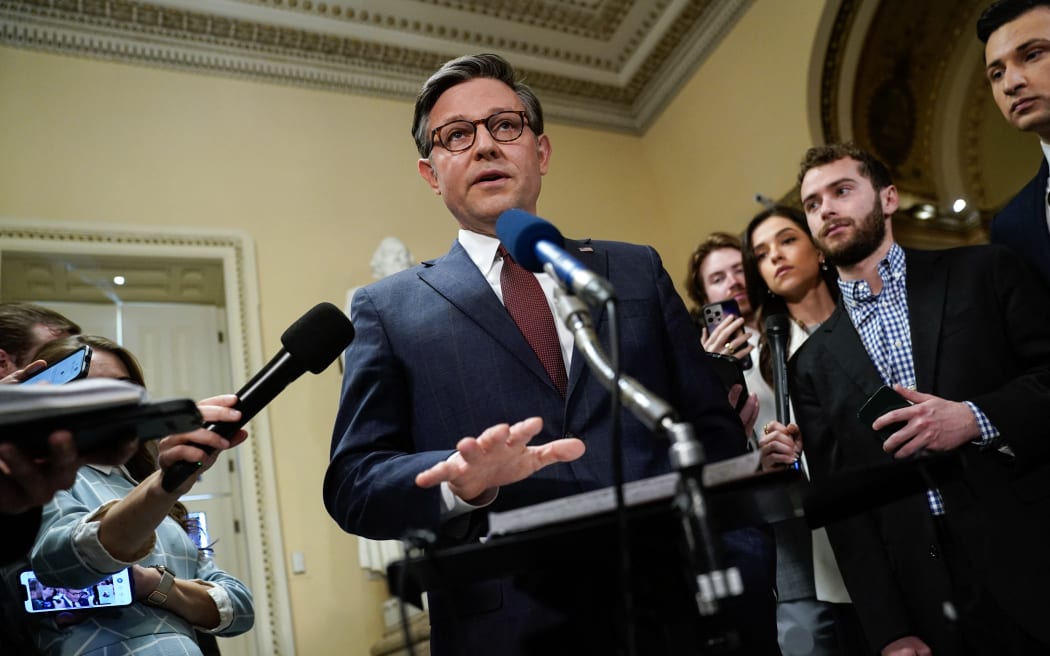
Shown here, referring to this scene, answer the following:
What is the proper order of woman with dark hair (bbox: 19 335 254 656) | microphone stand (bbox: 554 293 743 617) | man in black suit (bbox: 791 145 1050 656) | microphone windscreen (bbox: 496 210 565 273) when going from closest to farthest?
microphone stand (bbox: 554 293 743 617) < microphone windscreen (bbox: 496 210 565 273) < woman with dark hair (bbox: 19 335 254 656) < man in black suit (bbox: 791 145 1050 656)

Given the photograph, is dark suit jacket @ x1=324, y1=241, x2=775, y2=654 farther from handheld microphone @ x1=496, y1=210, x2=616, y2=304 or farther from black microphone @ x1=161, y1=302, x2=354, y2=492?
handheld microphone @ x1=496, y1=210, x2=616, y2=304

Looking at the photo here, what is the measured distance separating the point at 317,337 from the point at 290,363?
0.08 metres

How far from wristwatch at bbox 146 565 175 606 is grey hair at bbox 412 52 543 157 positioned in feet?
3.55

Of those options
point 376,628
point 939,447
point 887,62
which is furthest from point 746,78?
point 939,447

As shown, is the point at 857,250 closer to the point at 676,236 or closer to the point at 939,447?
the point at 939,447

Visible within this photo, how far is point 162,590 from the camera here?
1.87 m

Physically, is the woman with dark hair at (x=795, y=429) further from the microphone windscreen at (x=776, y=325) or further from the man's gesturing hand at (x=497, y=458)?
the man's gesturing hand at (x=497, y=458)

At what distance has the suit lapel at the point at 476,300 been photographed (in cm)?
144

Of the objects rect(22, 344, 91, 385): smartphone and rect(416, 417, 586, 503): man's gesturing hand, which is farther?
rect(22, 344, 91, 385): smartphone

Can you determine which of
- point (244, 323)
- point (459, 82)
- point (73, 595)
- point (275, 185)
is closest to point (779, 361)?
point (459, 82)

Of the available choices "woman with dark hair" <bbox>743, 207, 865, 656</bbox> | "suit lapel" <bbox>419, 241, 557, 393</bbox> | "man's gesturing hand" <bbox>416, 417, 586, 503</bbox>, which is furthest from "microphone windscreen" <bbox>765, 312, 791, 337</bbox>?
"man's gesturing hand" <bbox>416, 417, 586, 503</bbox>

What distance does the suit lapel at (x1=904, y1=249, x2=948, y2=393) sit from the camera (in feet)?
6.77

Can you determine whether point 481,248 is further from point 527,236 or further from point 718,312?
point 718,312

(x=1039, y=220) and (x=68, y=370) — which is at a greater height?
(x=1039, y=220)
